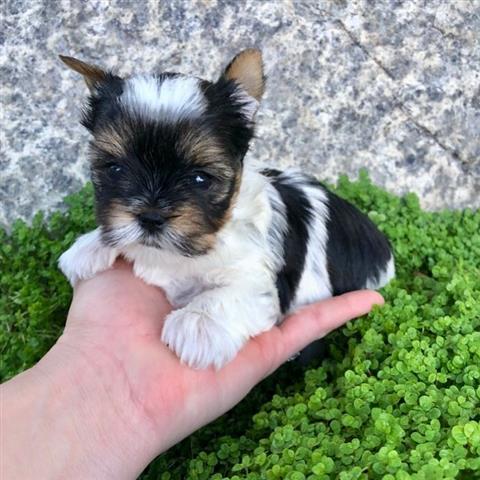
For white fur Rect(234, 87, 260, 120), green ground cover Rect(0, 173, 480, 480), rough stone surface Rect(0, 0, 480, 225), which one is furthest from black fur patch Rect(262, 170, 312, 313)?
rough stone surface Rect(0, 0, 480, 225)

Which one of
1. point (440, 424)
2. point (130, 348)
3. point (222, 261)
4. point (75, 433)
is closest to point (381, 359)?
point (440, 424)

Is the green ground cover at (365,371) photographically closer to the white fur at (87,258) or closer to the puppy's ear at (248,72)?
the white fur at (87,258)

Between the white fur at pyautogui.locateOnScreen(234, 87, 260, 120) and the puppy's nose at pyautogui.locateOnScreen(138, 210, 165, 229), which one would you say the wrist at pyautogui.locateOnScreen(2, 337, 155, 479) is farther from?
the white fur at pyautogui.locateOnScreen(234, 87, 260, 120)

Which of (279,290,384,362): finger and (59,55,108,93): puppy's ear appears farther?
(279,290,384,362): finger

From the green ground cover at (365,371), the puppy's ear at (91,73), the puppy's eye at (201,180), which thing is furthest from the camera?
the puppy's ear at (91,73)

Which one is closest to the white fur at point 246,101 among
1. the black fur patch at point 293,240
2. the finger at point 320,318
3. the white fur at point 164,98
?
the white fur at point 164,98

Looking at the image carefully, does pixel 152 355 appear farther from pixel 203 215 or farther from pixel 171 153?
pixel 171 153

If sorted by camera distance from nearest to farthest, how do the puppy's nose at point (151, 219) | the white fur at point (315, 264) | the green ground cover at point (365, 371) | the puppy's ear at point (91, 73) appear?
the green ground cover at point (365, 371) → the puppy's nose at point (151, 219) → the puppy's ear at point (91, 73) → the white fur at point (315, 264)

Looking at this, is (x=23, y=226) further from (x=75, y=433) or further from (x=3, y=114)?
(x=75, y=433)
